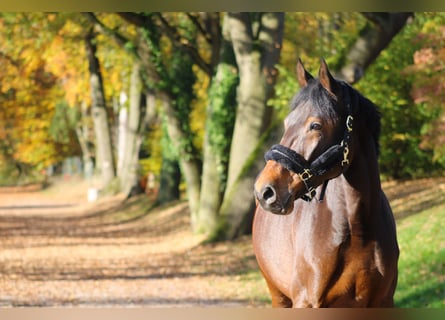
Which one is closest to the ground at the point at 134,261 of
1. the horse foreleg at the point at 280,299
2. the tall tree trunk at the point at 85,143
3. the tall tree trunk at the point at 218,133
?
the tall tree trunk at the point at 218,133

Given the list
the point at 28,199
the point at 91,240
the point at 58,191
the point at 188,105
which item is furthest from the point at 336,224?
the point at 58,191

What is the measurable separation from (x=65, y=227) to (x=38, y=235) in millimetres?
1341

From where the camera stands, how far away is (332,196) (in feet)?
12.7

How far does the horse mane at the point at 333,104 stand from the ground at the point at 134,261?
19.9ft

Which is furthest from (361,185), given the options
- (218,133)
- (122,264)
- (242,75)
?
(122,264)

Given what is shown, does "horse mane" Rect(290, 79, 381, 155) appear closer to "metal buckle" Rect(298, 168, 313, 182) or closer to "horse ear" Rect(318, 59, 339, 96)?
"horse ear" Rect(318, 59, 339, 96)

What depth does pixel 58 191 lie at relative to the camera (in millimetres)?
27812

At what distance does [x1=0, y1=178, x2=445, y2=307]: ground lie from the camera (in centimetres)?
1045

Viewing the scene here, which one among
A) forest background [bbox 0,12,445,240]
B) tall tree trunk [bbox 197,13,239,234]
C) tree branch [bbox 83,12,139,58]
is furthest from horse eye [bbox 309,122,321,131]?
tree branch [bbox 83,12,139,58]

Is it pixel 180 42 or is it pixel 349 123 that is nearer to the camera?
pixel 349 123

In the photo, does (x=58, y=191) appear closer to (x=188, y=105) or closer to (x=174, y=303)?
(x=188, y=105)

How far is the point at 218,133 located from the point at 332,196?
32.1 feet

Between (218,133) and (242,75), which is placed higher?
(242,75)

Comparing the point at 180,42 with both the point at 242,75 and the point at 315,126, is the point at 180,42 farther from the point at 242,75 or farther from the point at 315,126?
the point at 315,126
